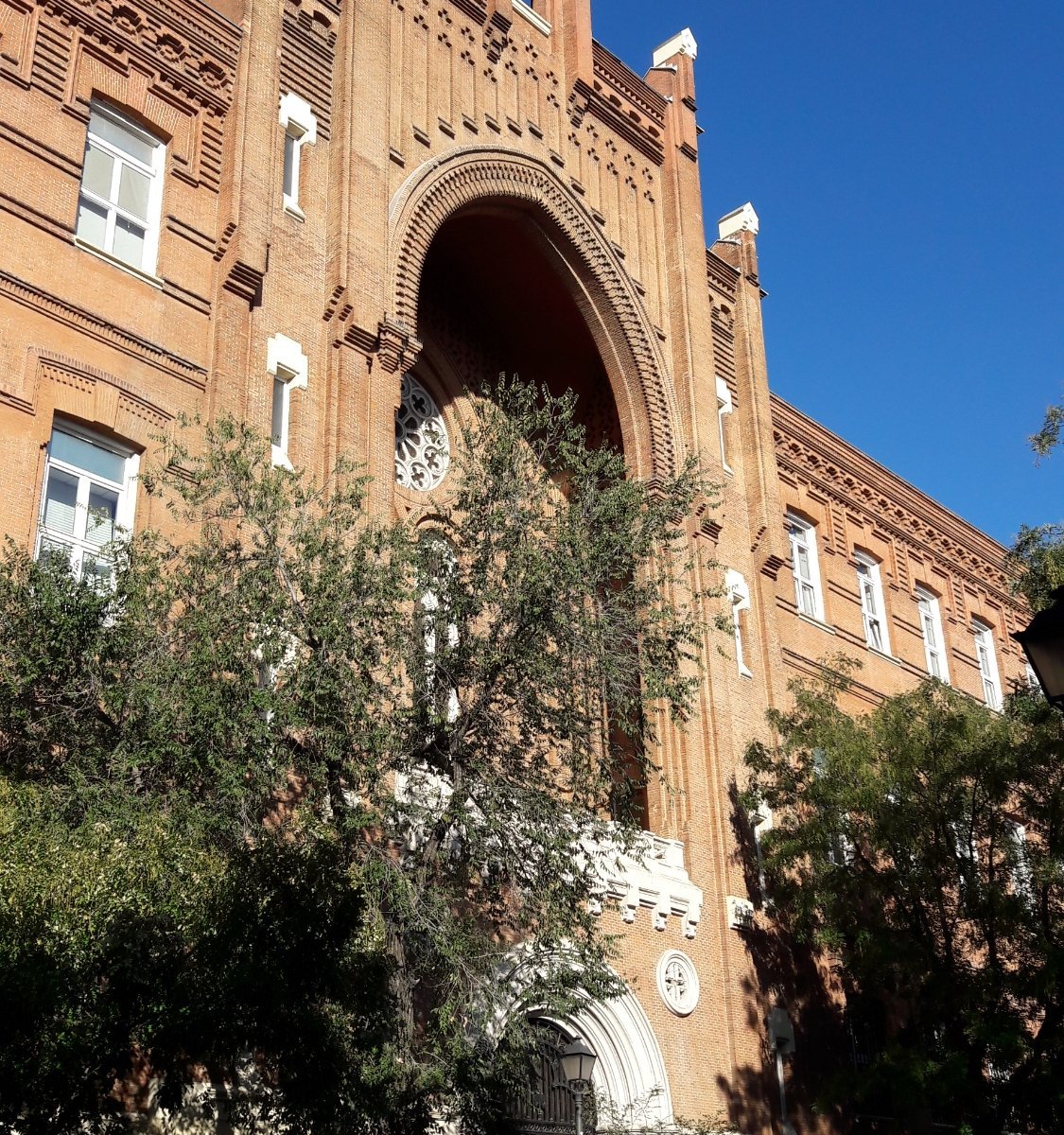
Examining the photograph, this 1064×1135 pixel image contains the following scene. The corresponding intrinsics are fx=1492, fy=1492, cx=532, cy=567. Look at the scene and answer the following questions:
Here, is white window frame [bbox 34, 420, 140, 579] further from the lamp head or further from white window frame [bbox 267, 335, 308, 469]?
the lamp head

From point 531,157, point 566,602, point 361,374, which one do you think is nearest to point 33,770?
point 566,602

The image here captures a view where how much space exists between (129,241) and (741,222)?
1395 cm

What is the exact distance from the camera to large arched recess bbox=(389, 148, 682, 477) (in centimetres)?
2164

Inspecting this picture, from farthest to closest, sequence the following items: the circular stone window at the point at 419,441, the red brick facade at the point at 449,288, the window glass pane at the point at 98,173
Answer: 1. the circular stone window at the point at 419,441
2. the window glass pane at the point at 98,173
3. the red brick facade at the point at 449,288

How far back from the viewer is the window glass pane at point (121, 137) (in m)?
16.9

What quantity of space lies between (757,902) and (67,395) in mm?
11163

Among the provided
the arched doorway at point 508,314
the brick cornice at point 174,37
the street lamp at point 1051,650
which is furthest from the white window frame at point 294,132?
the street lamp at point 1051,650

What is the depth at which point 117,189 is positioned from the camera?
1670cm

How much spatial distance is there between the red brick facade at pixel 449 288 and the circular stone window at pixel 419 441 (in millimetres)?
313

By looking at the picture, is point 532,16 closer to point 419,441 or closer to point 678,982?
point 419,441

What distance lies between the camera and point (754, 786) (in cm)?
1970

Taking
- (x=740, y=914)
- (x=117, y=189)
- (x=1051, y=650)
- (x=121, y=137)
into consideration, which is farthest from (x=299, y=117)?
(x=1051, y=650)

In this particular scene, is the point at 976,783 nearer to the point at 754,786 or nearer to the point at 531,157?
the point at 754,786

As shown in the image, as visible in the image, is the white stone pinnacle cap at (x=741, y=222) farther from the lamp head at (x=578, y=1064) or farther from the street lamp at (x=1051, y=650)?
the street lamp at (x=1051, y=650)
